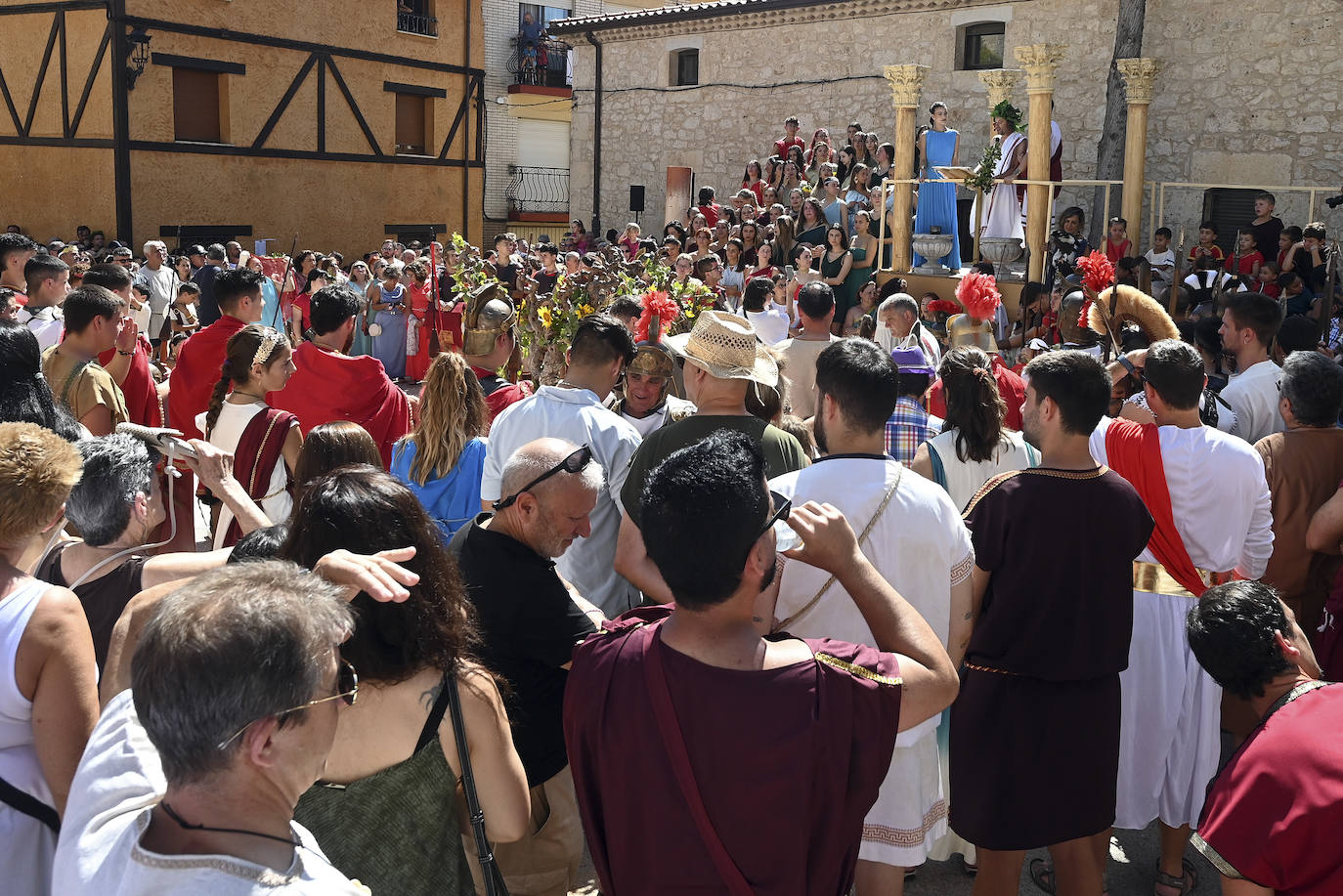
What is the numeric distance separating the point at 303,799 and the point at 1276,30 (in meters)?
15.6

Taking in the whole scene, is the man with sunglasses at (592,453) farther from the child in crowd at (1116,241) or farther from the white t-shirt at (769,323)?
the child in crowd at (1116,241)

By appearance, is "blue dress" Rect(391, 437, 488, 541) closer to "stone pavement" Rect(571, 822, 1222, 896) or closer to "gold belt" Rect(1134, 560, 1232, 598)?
"stone pavement" Rect(571, 822, 1222, 896)

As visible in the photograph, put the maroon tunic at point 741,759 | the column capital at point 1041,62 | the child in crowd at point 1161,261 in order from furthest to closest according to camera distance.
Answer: the child in crowd at point 1161,261 → the column capital at point 1041,62 → the maroon tunic at point 741,759

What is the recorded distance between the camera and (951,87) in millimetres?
17234

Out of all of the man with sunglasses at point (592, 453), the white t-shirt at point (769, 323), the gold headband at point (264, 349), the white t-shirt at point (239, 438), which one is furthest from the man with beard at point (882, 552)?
the white t-shirt at point (769, 323)

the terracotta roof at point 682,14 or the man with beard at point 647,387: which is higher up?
the terracotta roof at point 682,14

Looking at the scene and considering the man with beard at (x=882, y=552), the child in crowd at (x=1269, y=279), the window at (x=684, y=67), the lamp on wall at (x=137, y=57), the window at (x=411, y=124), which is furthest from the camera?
the window at (x=411, y=124)

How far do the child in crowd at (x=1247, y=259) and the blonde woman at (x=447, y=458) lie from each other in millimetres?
9239

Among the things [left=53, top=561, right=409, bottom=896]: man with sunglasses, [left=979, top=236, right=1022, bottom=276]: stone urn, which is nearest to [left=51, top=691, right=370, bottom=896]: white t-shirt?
[left=53, top=561, right=409, bottom=896]: man with sunglasses

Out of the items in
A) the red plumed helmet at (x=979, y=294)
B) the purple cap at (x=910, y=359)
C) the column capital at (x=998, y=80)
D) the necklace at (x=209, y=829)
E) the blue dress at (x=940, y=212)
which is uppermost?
the column capital at (x=998, y=80)

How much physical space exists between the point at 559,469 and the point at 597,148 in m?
21.3

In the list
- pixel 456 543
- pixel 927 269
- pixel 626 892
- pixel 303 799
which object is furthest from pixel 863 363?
pixel 927 269

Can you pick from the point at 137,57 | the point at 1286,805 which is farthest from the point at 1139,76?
the point at 137,57

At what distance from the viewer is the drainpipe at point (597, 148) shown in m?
22.8
